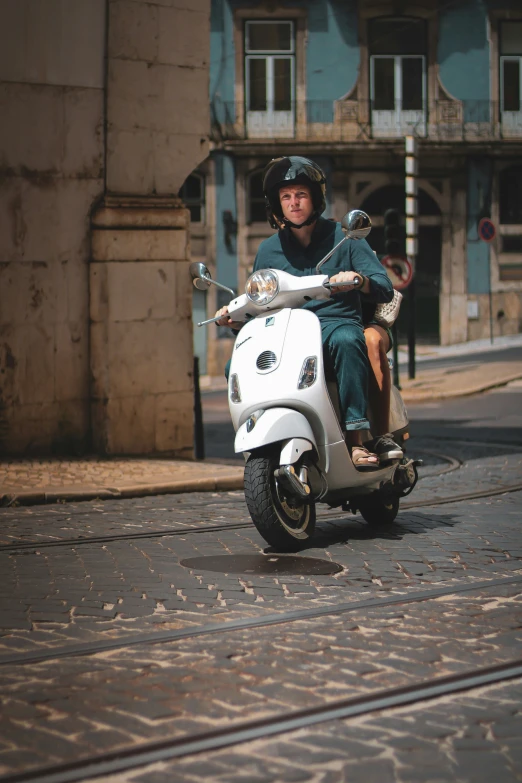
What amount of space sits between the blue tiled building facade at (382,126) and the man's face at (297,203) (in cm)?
2793

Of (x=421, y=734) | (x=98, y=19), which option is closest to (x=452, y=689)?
(x=421, y=734)

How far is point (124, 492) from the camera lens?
9.73 m

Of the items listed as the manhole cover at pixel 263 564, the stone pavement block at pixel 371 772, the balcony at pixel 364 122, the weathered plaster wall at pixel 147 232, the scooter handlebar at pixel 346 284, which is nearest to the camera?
the stone pavement block at pixel 371 772

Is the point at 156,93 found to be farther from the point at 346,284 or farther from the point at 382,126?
the point at 382,126

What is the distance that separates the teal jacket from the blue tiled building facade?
2781cm

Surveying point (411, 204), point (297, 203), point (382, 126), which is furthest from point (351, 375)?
point (382, 126)

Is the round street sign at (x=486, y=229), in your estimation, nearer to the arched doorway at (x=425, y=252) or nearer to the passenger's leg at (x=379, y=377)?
the arched doorway at (x=425, y=252)

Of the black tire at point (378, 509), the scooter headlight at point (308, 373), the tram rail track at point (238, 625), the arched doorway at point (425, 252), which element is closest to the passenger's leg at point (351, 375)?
the scooter headlight at point (308, 373)

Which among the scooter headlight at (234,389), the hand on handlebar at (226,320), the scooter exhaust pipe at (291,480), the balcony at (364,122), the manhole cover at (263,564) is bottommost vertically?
the manhole cover at (263,564)

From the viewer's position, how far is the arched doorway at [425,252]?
37562 mm

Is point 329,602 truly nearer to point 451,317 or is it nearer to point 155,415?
point 155,415

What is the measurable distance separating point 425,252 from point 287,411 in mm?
31224

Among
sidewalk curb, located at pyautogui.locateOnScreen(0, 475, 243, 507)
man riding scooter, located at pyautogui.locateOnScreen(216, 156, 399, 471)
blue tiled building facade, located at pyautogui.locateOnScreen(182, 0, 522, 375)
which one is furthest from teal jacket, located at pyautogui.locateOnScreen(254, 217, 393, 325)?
blue tiled building facade, located at pyautogui.locateOnScreen(182, 0, 522, 375)

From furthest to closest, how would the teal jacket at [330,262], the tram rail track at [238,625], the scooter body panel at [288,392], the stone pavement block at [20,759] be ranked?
the teal jacket at [330,262] < the scooter body panel at [288,392] < the tram rail track at [238,625] < the stone pavement block at [20,759]
